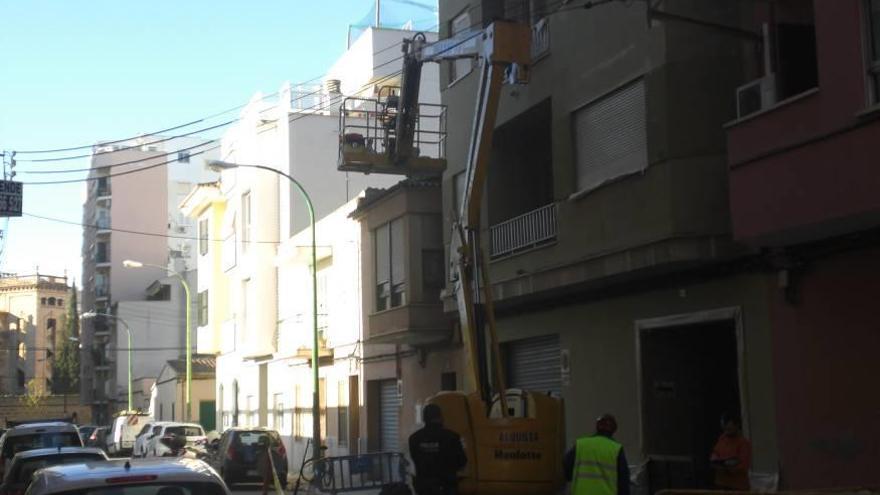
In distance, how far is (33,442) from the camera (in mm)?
18422

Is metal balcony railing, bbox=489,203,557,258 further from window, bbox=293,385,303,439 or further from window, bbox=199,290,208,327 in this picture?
window, bbox=199,290,208,327

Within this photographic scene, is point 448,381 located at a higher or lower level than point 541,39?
lower

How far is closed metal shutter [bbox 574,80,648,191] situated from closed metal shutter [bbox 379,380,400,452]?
1225 cm

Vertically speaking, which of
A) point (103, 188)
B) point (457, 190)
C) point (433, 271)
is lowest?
point (433, 271)

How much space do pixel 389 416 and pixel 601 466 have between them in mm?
18932

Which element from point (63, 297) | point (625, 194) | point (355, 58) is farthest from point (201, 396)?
point (63, 297)

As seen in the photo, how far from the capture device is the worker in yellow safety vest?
933 centimetres

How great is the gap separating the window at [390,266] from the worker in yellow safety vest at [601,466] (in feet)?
48.0

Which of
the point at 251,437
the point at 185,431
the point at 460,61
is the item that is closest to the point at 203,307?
the point at 185,431

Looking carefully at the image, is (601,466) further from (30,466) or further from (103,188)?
(103,188)

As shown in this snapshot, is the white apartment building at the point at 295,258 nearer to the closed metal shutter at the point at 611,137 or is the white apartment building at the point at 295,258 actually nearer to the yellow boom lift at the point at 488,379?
the closed metal shutter at the point at 611,137

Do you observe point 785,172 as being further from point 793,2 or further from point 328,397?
point 328,397

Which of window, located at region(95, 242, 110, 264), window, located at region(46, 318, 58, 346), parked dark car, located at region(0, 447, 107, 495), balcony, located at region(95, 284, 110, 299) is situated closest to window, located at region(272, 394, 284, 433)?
parked dark car, located at region(0, 447, 107, 495)

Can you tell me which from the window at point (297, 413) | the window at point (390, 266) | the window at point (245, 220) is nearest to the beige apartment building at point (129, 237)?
the window at point (245, 220)
